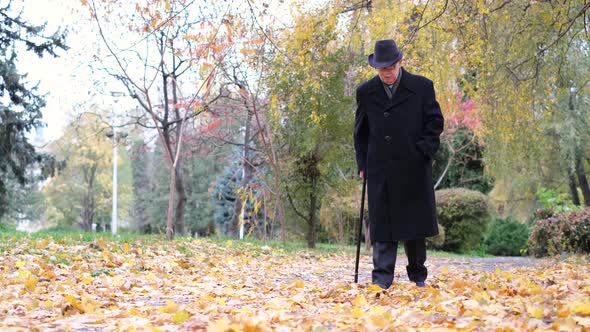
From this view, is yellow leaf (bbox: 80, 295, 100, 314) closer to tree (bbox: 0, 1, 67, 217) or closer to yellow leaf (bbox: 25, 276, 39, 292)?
yellow leaf (bbox: 25, 276, 39, 292)

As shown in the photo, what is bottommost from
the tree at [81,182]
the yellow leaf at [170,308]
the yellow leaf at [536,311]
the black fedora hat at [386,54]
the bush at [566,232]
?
the yellow leaf at [170,308]

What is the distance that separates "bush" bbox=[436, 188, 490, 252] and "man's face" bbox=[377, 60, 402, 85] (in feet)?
49.8

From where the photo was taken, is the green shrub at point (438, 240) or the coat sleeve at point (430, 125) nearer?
the coat sleeve at point (430, 125)

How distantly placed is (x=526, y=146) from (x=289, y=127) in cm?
490

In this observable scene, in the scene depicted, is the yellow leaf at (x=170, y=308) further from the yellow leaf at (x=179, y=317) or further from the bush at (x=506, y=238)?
the bush at (x=506, y=238)

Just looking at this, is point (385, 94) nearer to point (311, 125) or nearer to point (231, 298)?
point (231, 298)

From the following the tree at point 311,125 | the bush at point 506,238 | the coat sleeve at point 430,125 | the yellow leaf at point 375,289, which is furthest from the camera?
the bush at point 506,238

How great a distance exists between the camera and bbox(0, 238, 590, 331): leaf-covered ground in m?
3.21

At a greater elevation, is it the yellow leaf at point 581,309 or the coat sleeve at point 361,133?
the coat sleeve at point 361,133

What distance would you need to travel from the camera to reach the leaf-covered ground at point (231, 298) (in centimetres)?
321

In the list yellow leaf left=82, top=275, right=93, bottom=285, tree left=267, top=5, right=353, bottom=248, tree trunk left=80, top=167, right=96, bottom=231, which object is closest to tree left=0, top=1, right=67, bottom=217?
tree left=267, top=5, right=353, bottom=248

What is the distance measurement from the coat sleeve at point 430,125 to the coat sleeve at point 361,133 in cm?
49

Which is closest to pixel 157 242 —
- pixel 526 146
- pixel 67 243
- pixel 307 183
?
pixel 67 243

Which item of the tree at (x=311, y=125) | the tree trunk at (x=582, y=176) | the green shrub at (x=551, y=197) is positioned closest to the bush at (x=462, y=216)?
the tree trunk at (x=582, y=176)
